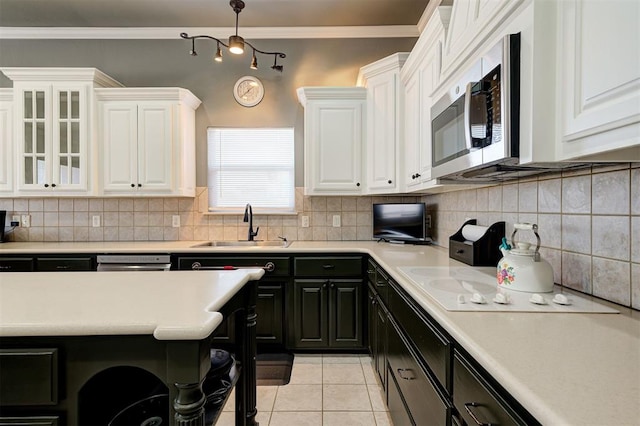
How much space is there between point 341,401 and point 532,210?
159 centimetres

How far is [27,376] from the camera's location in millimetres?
906

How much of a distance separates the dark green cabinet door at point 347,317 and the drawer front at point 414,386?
33.5 inches

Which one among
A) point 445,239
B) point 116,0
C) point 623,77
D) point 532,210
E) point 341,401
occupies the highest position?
point 116,0

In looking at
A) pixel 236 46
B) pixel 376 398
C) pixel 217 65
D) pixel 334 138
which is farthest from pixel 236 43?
pixel 376 398

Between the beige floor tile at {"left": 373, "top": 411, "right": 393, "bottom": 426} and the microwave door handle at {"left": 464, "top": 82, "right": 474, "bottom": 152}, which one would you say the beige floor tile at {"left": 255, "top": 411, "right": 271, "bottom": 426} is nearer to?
the beige floor tile at {"left": 373, "top": 411, "right": 393, "bottom": 426}

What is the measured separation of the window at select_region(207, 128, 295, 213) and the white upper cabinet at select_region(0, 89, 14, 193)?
1754 millimetres

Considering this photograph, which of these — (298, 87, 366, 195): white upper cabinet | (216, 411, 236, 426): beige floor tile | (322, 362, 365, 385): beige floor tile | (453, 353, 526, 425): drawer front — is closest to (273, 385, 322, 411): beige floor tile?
(322, 362, 365, 385): beige floor tile

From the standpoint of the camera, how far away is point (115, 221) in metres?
3.25

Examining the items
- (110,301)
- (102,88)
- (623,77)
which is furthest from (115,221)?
(623,77)

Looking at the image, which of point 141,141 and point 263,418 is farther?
point 141,141

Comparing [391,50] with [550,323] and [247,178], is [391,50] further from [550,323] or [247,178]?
[550,323]

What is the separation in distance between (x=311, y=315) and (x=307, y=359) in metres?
0.35

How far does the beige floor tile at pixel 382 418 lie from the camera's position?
185 centimetres

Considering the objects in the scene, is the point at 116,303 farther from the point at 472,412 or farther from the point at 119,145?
the point at 119,145
